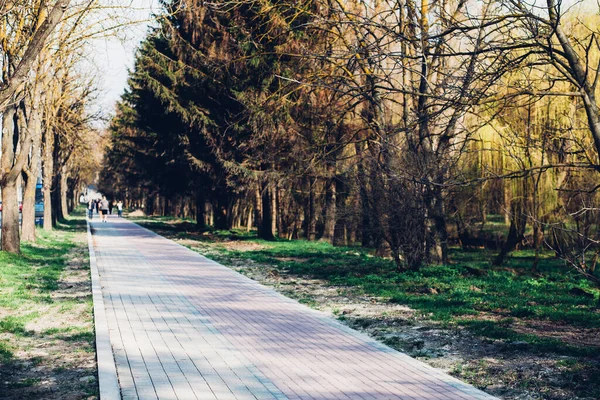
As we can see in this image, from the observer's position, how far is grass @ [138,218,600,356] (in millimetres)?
10109

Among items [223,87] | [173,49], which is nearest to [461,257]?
[223,87]

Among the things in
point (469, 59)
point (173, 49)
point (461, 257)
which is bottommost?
point (461, 257)

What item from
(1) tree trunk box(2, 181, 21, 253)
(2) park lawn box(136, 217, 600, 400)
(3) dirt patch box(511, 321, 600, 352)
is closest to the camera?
(2) park lawn box(136, 217, 600, 400)

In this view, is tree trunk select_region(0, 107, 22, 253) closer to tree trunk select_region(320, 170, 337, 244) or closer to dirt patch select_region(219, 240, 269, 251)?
dirt patch select_region(219, 240, 269, 251)

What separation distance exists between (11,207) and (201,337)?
44.2 ft

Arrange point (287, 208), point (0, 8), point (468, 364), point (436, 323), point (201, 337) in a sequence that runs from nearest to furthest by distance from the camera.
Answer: point (468, 364)
point (201, 337)
point (436, 323)
point (0, 8)
point (287, 208)

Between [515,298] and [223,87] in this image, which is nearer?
[515,298]

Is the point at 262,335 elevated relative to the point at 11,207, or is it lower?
lower

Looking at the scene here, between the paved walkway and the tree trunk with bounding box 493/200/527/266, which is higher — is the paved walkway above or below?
below

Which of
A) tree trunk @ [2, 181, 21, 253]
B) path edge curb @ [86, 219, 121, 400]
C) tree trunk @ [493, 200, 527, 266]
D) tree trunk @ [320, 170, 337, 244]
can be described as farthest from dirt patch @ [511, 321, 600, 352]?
tree trunk @ [2, 181, 21, 253]

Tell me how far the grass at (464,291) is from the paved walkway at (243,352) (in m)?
1.71

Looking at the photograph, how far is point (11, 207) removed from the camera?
20.5 m

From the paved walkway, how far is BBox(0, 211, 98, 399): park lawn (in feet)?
1.27

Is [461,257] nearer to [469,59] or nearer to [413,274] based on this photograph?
[413,274]
